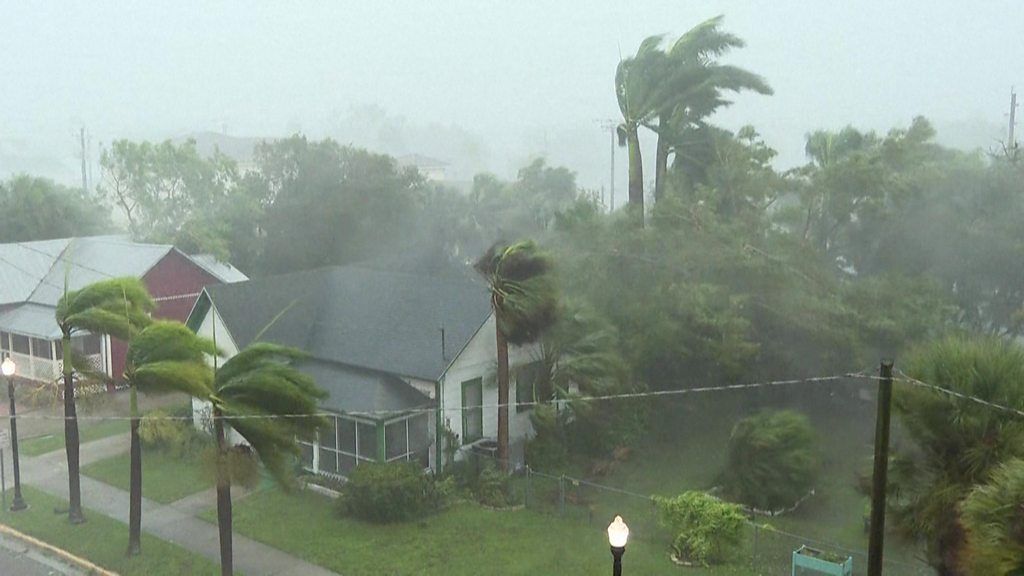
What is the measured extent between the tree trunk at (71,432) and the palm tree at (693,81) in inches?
581

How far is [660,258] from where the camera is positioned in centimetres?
2064

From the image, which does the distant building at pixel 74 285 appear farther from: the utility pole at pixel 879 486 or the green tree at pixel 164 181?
the utility pole at pixel 879 486

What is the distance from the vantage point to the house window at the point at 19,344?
2541cm

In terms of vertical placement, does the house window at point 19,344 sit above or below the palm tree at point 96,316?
below

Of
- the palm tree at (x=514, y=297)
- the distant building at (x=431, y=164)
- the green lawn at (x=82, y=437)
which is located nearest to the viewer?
the palm tree at (x=514, y=297)

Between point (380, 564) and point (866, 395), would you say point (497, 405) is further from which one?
point (866, 395)

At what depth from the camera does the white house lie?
17.1m

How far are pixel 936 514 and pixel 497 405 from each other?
9839 millimetres

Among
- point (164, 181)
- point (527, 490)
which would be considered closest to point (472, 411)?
point (527, 490)

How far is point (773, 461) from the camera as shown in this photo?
15.5 meters

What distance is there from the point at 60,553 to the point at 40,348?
1234 centimetres

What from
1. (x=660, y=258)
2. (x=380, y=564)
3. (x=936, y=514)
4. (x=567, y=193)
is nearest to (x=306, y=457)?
(x=380, y=564)

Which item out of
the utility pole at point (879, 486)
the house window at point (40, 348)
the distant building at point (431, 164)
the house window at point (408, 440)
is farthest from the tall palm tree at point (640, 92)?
the distant building at point (431, 164)

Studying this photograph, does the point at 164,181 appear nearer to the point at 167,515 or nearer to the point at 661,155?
the point at 661,155
